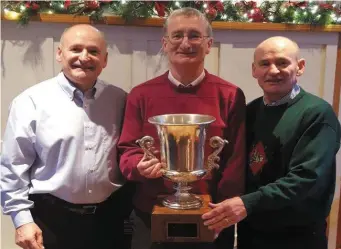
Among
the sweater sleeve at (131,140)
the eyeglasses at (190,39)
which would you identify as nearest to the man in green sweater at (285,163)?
the eyeglasses at (190,39)

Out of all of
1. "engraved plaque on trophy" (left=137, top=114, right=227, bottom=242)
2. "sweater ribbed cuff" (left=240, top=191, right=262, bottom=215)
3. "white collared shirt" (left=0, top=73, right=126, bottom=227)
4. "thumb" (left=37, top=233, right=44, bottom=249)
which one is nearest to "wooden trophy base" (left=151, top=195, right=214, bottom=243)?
"engraved plaque on trophy" (left=137, top=114, right=227, bottom=242)

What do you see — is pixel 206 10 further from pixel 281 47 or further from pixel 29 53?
pixel 29 53

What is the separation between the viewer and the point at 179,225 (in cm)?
155

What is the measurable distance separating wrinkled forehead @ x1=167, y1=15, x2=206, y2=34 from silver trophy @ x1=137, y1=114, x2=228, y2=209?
16.2 inches

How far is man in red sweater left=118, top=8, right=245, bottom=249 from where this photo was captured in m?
1.74

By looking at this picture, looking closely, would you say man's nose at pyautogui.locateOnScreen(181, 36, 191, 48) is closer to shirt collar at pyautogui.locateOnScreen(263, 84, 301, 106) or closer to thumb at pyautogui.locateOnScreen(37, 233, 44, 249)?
shirt collar at pyautogui.locateOnScreen(263, 84, 301, 106)

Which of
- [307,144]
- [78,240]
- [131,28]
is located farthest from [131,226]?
[131,28]

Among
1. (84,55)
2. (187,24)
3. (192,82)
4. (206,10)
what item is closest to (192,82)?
(192,82)

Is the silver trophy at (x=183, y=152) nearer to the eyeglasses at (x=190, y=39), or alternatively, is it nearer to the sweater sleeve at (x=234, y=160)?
the sweater sleeve at (x=234, y=160)

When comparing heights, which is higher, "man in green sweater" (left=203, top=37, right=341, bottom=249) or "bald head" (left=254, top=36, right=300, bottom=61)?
"bald head" (left=254, top=36, right=300, bottom=61)

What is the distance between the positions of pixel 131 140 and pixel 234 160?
1.45ft

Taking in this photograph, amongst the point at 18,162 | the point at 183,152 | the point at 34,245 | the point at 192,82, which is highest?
the point at 192,82

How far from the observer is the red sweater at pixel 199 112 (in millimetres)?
1732

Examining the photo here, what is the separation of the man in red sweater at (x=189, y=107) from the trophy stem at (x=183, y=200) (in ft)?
0.48
